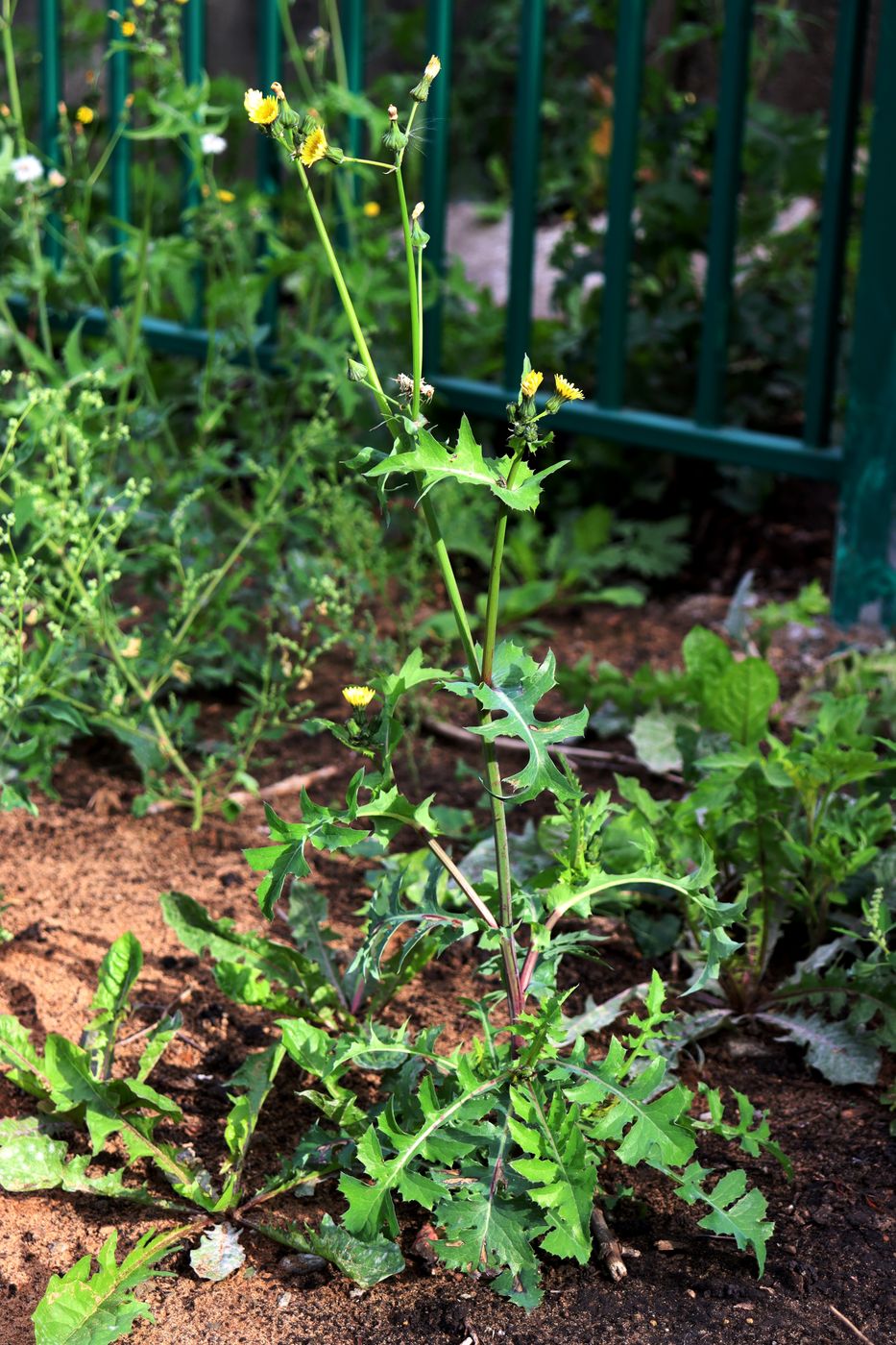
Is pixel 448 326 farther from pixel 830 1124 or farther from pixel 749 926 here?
pixel 830 1124

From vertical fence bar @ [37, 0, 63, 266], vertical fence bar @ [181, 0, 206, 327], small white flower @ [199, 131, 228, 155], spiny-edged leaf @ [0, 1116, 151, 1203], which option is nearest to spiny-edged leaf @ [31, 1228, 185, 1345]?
spiny-edged leaf @ [0, 1116, 151, 1203]

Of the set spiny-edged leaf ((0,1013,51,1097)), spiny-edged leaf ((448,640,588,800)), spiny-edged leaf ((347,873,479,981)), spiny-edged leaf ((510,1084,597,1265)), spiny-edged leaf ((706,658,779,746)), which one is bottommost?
spiny-edged leaf ((0,1013,51,1097))

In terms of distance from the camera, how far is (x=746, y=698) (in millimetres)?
2248

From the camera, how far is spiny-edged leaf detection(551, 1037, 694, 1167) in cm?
157

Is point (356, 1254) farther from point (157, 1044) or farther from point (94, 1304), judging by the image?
point (157, 1044)

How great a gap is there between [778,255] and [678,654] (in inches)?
52.7

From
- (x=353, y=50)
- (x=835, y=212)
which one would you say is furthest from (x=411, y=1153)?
(x=353, y=50)

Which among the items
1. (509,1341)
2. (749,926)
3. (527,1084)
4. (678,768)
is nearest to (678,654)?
(678,768)

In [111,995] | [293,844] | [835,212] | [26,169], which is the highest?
[26,169]

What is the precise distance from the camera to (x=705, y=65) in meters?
5.25

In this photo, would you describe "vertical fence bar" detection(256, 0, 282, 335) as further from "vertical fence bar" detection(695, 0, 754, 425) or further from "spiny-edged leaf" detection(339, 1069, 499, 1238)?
"spiny-edged leaf" detection(339, 1069, 499, 1238)

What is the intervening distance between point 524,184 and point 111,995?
7.92 ft

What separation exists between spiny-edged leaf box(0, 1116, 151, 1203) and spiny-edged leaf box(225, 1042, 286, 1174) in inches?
4.4

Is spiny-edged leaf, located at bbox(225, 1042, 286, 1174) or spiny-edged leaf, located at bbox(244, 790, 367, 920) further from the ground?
spiny-edged leaf, located at bbox(244, 790, 367, 920)
